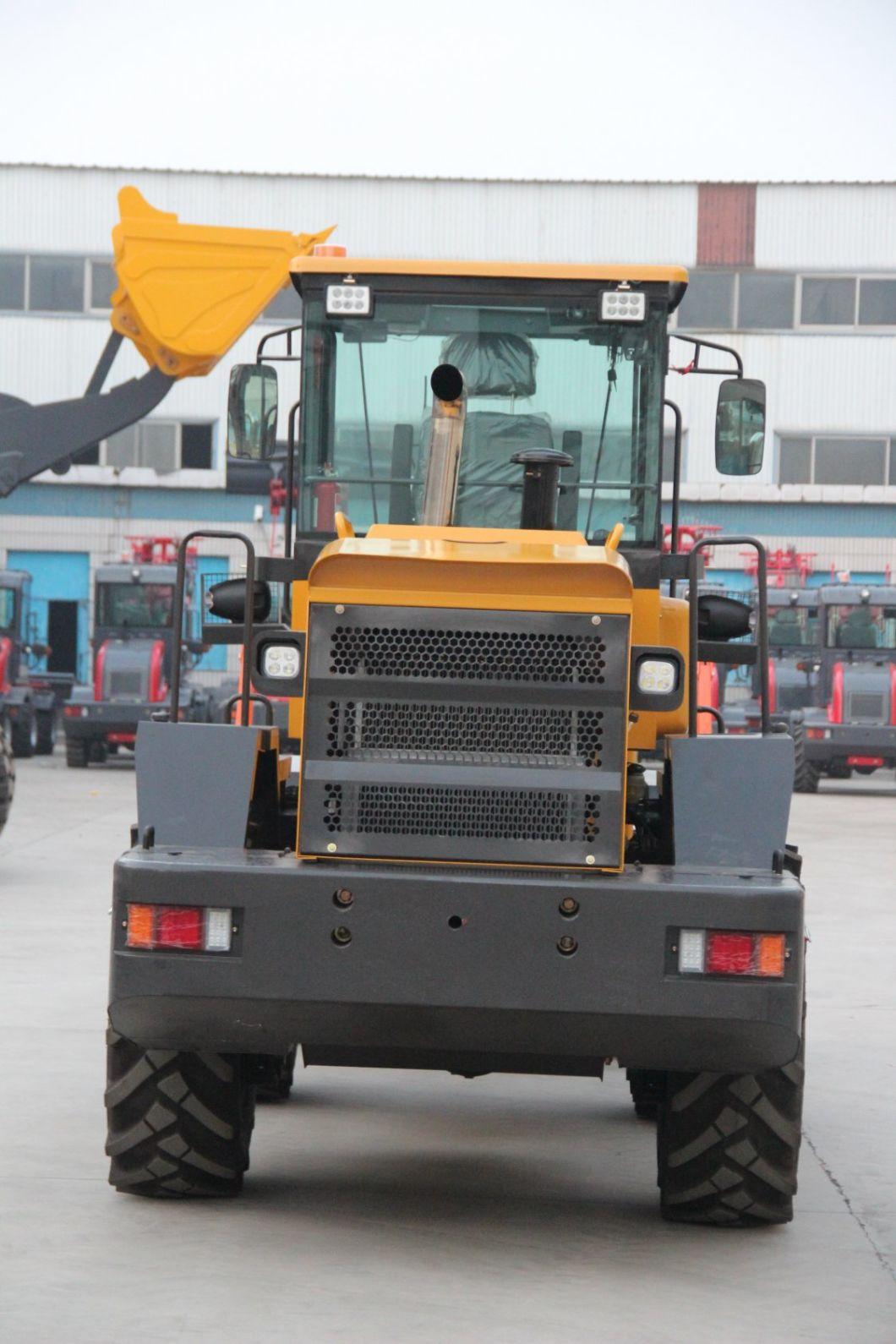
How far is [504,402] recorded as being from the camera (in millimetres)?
7406

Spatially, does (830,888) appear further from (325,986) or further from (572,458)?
(325,986)

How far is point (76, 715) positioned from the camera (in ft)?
99.2

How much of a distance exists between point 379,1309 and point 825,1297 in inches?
47.6

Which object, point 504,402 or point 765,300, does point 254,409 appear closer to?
point 504,402

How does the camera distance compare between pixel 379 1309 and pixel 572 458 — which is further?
pixel 572 458

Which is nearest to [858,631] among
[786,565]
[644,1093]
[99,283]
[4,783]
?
[786,565]

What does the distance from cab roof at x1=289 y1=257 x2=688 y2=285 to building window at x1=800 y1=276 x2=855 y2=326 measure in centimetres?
3690

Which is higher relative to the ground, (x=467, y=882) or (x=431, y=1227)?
(x=467, y=882)

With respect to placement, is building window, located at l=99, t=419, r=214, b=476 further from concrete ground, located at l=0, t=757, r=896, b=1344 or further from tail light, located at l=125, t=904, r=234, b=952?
tail light, located at l=125, t=904, r=234, b=952

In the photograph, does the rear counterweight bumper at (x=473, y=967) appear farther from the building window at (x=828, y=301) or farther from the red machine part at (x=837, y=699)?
the building window at (x=828, y=301)

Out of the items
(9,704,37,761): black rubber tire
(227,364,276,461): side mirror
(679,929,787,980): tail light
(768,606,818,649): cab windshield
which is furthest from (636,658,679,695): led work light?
(9,704,37,761): black rubber tire

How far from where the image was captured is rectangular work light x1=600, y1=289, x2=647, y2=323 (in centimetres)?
732

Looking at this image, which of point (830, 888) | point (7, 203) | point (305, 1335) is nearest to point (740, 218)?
point (7, 203)

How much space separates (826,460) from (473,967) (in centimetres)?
3859
